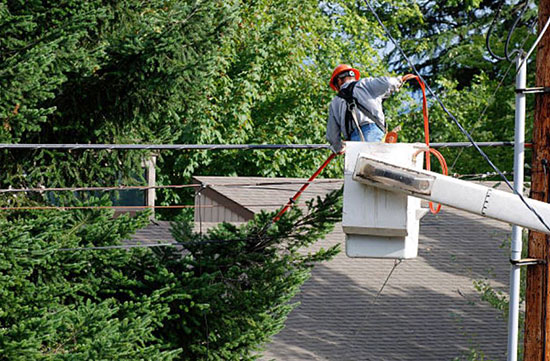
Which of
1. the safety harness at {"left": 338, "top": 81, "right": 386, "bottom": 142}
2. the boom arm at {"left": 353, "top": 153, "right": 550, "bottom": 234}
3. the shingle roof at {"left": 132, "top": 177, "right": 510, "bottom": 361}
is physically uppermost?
the safety harness at {"left": 338, "top": 81, "right": 386, "bottom": 142}

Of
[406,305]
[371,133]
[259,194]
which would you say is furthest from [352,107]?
[259,194]

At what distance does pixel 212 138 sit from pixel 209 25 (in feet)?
42.7

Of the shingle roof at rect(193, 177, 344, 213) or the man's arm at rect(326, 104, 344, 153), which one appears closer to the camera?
the man's arm at rect(326, 104, 344, 153)

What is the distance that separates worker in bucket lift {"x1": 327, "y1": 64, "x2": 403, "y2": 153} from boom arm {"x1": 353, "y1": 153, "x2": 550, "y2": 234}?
3.21 ft

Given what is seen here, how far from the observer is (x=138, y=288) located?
30.0ft

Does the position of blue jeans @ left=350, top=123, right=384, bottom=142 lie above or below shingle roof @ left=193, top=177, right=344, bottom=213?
above

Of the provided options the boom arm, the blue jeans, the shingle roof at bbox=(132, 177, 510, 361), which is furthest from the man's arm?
the shingle roof at bbox=(132, 177, 510, 361)

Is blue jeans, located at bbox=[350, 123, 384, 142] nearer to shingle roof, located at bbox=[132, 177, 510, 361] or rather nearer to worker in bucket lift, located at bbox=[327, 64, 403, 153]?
worker in bucket lift, located at bbox=[327, 64, 403, 153]

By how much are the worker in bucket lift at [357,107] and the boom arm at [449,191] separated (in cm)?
98

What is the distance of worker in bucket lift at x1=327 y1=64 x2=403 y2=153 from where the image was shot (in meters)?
6.92

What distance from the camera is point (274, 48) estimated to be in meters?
22.4

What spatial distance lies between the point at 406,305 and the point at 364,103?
7387 mm

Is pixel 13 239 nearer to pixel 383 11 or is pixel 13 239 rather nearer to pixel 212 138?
pixel 212 138

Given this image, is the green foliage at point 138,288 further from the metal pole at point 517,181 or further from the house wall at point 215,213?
the house wall at point 215,213
